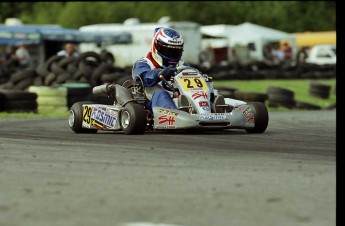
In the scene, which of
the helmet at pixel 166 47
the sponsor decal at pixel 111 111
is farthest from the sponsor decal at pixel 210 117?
the helmet at pixel 166 47

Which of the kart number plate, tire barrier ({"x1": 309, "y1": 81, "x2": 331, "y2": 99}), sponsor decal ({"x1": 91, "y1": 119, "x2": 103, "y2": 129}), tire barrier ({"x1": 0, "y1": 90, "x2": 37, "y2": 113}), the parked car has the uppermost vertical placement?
the kart number plate

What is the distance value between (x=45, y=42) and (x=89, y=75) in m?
14.9

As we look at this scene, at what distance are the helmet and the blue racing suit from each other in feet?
0.26

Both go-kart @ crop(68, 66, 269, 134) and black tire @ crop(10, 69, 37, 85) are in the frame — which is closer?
go-kart @ crop(68, 66, 269, 134)

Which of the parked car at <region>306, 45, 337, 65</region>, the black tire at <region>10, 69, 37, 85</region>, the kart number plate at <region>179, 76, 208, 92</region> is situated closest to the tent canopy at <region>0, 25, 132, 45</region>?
the parked car at <region>306, 45, 337, 65</region>

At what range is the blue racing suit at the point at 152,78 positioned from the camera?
35.6 ft

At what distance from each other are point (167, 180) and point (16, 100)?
9450mm

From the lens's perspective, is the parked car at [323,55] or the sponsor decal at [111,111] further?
the parked car at [323,55]

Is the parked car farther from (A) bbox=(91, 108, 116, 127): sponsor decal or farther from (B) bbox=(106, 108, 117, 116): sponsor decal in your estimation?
(B) bbox=(106, 108, 117, 116): sponsor decal

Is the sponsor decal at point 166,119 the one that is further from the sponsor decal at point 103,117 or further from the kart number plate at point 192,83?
the sponsor decal at point 103,117

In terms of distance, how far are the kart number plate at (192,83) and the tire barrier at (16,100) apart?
215 inches

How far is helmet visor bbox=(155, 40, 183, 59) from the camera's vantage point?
1138 centimetres

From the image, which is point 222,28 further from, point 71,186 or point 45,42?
point 71,186

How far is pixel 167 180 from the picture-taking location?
675 centimetres
